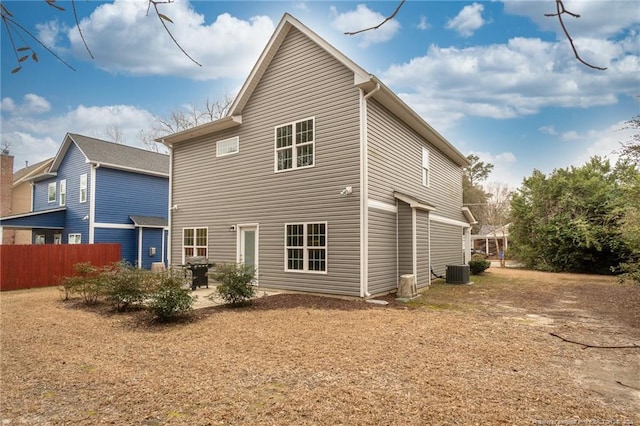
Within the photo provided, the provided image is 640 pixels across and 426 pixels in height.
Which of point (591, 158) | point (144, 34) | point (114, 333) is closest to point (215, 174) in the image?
point (114, 333)

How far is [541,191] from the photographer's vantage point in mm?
21484

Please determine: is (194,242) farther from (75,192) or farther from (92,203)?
Answer: (75,192)

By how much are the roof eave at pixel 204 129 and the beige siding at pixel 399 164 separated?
5.08 m

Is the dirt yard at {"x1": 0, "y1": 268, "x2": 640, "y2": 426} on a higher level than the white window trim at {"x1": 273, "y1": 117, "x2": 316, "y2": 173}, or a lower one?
lower

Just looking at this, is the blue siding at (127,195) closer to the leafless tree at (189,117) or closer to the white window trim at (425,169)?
the leafless tree at (189,117)

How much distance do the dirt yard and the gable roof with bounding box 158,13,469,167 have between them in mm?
6017

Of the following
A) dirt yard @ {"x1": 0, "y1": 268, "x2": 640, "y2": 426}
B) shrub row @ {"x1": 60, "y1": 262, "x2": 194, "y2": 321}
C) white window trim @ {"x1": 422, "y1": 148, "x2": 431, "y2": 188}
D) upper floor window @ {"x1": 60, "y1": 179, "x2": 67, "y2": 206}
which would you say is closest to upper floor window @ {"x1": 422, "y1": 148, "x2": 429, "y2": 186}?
white window trim @ {"x1": 422, "y1": 148, "x2": 431, "y2": 188}

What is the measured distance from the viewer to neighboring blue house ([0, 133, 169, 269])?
1856 centimetres

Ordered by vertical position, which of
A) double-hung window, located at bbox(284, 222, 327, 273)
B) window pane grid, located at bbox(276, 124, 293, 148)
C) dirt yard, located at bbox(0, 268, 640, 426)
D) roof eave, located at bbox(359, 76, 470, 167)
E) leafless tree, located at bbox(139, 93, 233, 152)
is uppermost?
leafless tree, located at bbox(139, 93, 233, 152)

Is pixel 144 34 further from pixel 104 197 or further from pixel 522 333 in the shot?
pixel 104 197

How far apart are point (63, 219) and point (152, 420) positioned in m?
21.4

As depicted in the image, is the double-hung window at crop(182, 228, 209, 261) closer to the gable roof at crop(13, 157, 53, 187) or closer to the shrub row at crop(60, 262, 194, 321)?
the shrub row at crop(60, 262, 194, 321)

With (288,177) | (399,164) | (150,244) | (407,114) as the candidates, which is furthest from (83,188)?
(407,114)

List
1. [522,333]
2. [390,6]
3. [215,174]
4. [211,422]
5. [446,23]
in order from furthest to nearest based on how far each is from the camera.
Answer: [215,174] → [522,333] → [446,23] → [211,422] → [390,6]
